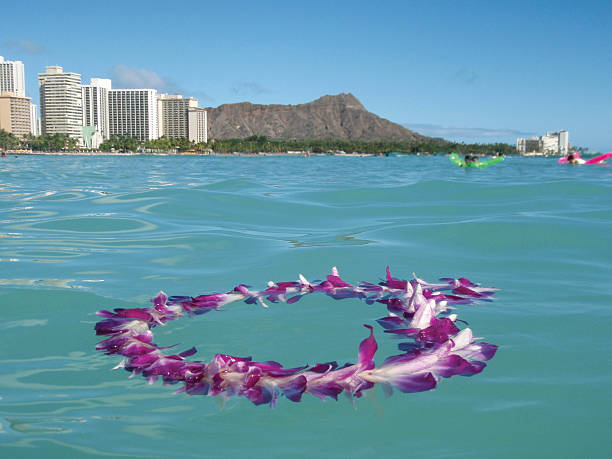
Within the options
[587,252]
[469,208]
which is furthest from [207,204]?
[587,252]

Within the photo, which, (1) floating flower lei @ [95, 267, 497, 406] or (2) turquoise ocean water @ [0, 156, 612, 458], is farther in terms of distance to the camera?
(1) floating flower lei @ [95, 267, 497, 406]

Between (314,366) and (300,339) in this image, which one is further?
(300,339)

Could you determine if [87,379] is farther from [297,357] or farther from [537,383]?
[537,383]

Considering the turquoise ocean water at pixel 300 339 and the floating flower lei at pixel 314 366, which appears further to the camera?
the floating flower lei at pixel 314 366
